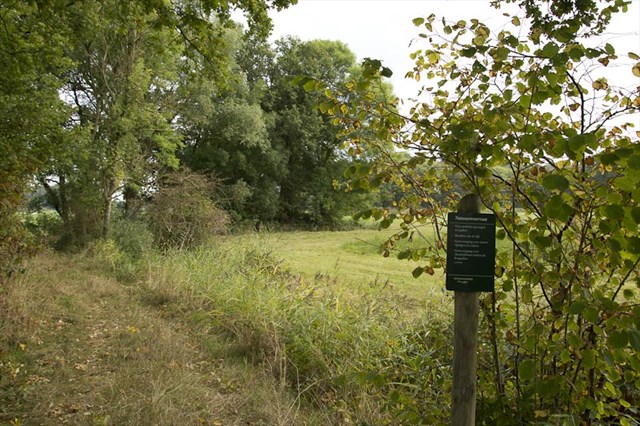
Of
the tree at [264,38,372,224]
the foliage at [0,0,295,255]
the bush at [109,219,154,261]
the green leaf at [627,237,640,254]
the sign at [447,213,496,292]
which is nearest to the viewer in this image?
the green leaf at [627,237,640,254]

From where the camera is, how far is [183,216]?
41.2 feet

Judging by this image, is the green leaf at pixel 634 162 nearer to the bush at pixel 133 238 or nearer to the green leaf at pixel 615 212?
the green leaf at pixel 615 212

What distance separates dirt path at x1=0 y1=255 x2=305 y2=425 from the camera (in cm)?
370

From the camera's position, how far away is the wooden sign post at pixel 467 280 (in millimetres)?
2078

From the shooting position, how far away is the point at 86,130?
418 inches

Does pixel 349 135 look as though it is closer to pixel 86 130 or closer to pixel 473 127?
pixel 473 127

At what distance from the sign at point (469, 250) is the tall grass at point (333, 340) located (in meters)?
0.66

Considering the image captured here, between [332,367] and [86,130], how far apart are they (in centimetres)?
891

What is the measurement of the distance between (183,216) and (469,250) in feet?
37.3

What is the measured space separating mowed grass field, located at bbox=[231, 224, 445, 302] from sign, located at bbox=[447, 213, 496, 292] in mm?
6663

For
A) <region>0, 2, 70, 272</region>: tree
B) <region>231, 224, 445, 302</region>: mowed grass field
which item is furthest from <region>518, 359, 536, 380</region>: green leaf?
<region>231, 224, 445, 302</region>: mowed grass field

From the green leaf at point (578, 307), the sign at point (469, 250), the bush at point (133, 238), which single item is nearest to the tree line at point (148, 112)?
the bush at point (133, 238)

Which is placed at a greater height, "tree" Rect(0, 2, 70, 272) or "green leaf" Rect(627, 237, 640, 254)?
"tree" Rect(0, 2, 70, 272)

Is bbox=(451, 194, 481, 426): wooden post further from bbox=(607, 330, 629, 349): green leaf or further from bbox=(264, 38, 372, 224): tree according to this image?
bbox=(264, 38, 372, 224): tree
